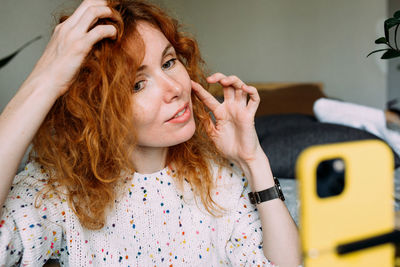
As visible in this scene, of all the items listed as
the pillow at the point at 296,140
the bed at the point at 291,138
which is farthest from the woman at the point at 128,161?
→ the pillow at the point at 296,140

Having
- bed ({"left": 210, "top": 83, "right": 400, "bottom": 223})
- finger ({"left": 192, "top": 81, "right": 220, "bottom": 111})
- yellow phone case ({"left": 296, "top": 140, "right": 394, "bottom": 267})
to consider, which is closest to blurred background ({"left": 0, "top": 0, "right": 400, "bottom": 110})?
bed ({"left": 210, "top": 83, "right": 400, "bottom": 223})

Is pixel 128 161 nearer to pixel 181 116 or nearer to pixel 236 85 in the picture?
pixel 181 116

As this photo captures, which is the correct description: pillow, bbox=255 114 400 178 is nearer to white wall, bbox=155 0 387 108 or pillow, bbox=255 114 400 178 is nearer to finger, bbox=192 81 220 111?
finger, bbox=192 81 220 111

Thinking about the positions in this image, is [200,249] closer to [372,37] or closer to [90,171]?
[90,171]

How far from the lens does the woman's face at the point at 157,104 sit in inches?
30.6

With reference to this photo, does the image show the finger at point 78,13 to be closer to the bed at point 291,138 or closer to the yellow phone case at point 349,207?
the yellow phone case at point 349,207

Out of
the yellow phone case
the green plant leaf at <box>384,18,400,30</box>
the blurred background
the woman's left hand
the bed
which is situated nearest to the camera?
the yellow phone case

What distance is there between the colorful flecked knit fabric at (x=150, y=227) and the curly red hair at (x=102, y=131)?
1.1 inches

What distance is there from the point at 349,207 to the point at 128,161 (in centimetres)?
65

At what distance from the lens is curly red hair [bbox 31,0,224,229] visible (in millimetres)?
765

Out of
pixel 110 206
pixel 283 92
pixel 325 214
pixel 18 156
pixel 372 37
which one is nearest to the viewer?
pixel 325 214

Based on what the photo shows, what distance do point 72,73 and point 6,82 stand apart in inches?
48.6

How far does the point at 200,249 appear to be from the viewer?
36.0 inches

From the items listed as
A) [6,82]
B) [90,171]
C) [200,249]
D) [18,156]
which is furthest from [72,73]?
[6,82]
